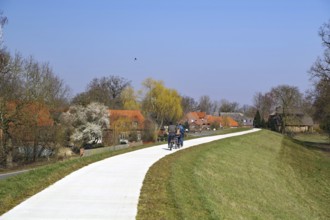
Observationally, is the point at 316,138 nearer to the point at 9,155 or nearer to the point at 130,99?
the point at 130,99

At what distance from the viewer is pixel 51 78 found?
5166 centimetres

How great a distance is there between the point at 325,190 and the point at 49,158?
104 ft

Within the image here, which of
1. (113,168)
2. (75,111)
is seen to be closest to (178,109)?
(75,111)

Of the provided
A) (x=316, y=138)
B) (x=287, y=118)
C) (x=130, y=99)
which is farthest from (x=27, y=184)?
(x=287, y=118)

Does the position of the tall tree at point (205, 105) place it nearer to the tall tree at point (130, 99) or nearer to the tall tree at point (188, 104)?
the tall tree at point (188, 104)

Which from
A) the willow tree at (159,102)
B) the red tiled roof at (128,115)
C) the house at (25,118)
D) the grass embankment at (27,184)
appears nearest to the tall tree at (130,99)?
the willow tree at (159,102)

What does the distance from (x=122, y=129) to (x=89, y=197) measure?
196ft

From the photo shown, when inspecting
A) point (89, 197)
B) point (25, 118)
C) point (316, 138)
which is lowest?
point (316, 138)

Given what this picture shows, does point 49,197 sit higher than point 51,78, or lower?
lower

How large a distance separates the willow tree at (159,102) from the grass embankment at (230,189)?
58465 millimetres

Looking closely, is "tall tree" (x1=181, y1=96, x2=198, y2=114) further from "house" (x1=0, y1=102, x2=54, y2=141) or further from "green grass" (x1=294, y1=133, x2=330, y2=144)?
"house" (x1=0, y1=102, x2=54, y2=141)

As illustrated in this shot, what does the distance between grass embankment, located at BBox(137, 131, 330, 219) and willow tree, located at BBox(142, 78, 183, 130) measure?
58.5 meters

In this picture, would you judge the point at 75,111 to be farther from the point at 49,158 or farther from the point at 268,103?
the point at 268,103

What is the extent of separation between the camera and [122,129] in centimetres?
7062
